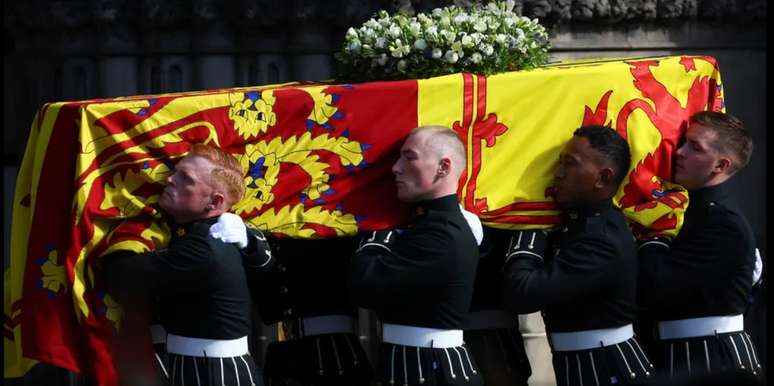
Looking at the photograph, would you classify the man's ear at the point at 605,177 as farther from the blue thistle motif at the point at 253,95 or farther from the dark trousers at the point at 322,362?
the blue thistle motif at the point at 253,95

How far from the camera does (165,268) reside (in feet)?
18.4

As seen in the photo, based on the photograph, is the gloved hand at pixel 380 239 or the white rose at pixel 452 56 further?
the white rose at pixel 452 56

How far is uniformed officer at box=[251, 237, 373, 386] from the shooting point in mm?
6137

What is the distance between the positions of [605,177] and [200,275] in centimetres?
166

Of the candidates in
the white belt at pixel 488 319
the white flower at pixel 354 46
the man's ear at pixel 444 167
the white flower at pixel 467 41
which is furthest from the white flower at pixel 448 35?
the white belt at pixel 488 319

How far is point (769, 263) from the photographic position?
305 inches

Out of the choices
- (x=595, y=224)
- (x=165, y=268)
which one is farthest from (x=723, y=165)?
(x=165, y=268)

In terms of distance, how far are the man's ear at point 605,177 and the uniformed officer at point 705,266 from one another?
0.34 m

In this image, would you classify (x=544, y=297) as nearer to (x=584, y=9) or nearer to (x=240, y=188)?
(x=240, y=188)

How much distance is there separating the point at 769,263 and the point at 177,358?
11.6ft

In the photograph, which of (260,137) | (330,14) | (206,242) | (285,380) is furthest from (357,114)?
(330,14)

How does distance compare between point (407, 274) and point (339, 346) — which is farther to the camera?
point (339, 346)

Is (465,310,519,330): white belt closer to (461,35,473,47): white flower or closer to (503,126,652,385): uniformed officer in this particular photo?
(503,126,652,385): uniformed officer

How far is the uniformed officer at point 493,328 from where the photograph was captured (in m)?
6.08
